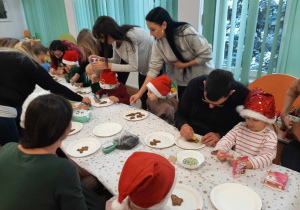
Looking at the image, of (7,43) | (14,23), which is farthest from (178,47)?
(14,23)

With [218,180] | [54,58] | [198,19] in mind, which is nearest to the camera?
[218,180]

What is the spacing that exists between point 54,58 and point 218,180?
321 cm

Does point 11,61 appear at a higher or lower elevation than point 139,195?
higher

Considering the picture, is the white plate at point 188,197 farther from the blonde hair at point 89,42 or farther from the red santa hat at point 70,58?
the red santa hat at point 70,58

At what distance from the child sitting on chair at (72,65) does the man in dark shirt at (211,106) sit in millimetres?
1733

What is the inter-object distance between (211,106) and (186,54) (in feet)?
2.83

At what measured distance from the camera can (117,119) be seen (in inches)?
76.3

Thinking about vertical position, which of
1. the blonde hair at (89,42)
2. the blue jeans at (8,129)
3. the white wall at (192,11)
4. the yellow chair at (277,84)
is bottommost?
the blue jeans at (8,129)

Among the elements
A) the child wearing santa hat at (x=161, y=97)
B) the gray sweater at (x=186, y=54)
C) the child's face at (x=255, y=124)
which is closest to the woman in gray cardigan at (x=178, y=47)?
the gray sweater at (x=186, y=54)

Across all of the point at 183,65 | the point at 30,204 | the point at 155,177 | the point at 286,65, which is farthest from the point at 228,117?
the point at 30,204

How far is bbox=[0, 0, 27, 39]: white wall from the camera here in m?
6.80

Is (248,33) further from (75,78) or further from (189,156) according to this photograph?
(75,78)

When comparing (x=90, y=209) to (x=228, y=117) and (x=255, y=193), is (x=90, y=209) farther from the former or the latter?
(x=228, y=117)

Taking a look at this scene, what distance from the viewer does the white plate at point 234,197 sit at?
0.99 m
